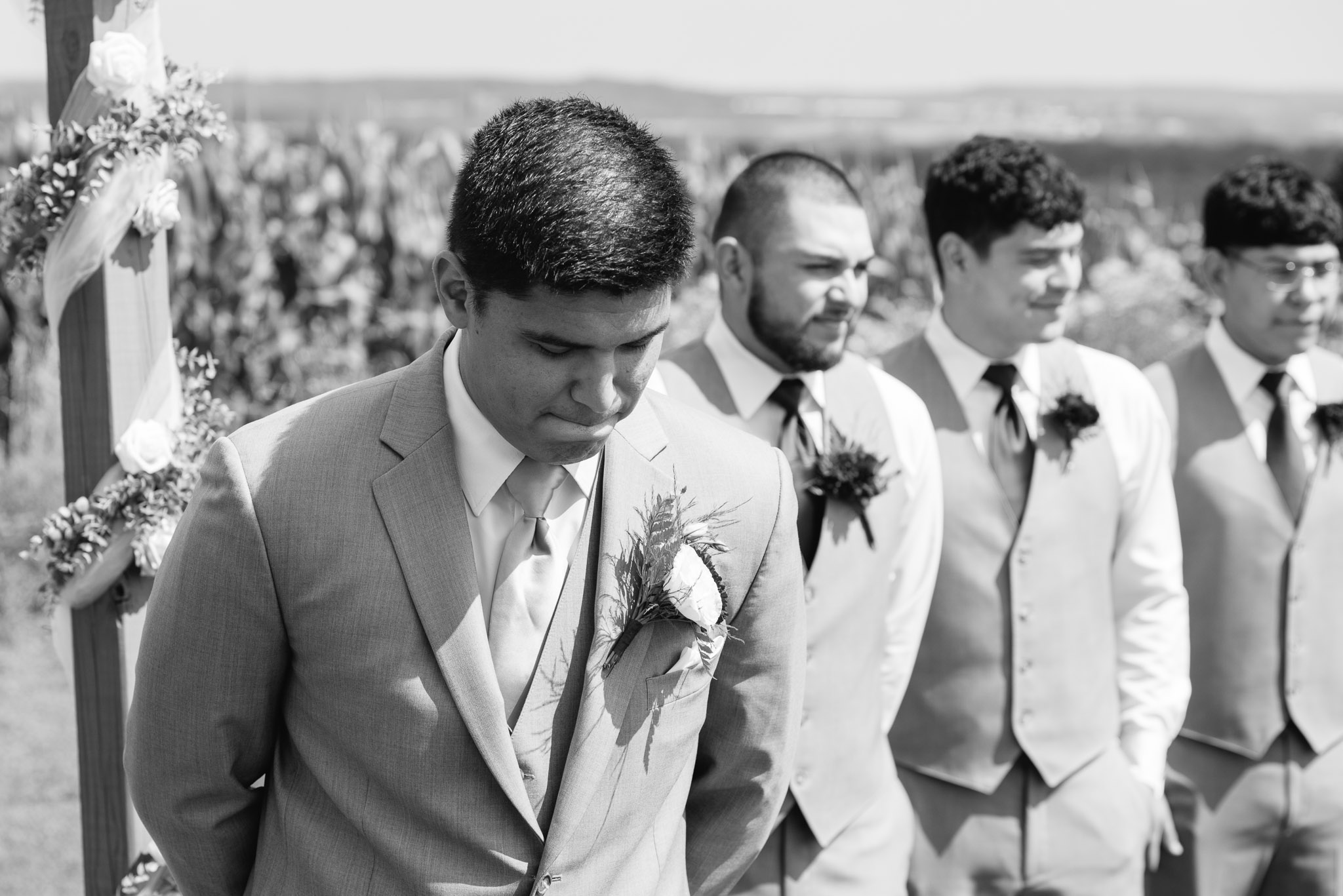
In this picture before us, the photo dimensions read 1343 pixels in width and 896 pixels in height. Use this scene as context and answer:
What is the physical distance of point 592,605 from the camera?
2.22 meters

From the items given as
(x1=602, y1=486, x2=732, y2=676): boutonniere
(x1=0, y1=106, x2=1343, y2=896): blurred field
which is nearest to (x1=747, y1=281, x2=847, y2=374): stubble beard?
(x1=602, y1=486, x2=732, y2=676): boutonniere

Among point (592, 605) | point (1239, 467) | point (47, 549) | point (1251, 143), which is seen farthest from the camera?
point (1251, 143)

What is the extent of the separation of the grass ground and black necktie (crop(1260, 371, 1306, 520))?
3715mm

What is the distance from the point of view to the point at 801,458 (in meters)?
3.34

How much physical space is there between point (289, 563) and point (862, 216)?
1891 millimetres

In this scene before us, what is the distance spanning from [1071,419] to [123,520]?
7.63ft

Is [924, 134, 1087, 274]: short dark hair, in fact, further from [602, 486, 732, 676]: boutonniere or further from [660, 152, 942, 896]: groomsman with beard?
[602, 486, 732, 676]: boutonniere

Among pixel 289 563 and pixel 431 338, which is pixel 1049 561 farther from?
pixel 431 338

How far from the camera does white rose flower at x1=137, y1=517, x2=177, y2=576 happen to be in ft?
9.76

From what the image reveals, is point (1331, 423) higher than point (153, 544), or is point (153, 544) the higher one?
point (1331, 423)

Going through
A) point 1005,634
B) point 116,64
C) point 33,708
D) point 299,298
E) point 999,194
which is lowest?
point 33,708

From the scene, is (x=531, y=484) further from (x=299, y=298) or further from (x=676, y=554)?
(x=299, y=298)

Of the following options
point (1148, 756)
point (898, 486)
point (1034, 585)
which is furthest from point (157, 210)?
point (1148, 756)

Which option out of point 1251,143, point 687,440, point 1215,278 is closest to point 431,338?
point 1215,278
